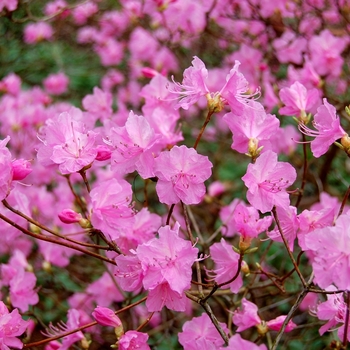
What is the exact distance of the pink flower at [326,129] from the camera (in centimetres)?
123

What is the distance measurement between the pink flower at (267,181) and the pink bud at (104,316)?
1.26 ft

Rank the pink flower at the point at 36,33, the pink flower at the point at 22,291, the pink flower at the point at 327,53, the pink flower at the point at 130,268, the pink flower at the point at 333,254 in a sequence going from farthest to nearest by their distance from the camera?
the pink flower at the point at 36,33 → the pink flower at the point at 327,53 → the pink flower at the point at 22,291 → the pink flower at the point at 130,268 → the pink flower at the point at 333,254

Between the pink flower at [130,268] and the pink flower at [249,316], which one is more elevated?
the pink flower at [130,268]

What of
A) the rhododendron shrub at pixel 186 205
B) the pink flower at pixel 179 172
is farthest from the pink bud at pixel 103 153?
the pink flower at pixel 179 172

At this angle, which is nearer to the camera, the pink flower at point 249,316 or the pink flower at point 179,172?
the pink flower at point 179,172

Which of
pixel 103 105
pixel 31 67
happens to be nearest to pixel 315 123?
pixel 103 105

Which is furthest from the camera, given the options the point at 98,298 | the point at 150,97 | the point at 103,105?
the point at 98,298

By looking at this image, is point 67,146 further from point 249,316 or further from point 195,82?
point 249,316

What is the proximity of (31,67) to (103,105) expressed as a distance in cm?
326

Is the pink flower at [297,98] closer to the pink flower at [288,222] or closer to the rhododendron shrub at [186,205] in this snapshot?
the rhododendron shrub at [186,205]

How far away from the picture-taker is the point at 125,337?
120cm

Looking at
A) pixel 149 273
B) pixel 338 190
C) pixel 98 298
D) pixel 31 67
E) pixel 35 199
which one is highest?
pixel 149 273

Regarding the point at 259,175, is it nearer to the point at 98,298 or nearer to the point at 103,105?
the point at 103,105

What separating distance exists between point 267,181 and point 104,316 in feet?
1.48
